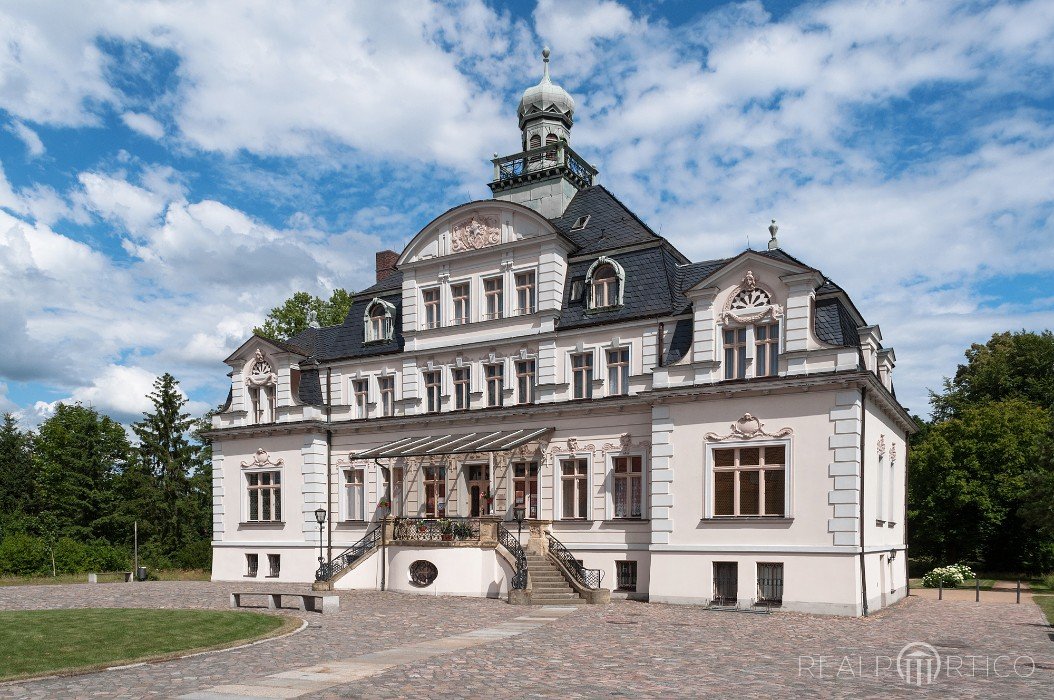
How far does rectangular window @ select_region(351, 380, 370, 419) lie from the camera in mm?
A: 33500

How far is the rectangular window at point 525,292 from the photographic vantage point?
30.2 m

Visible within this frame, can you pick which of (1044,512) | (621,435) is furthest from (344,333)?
(1044,512)

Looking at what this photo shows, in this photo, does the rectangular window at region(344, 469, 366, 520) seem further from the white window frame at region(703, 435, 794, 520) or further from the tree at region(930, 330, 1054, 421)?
the tree at region(930, 330, 1054, 421)

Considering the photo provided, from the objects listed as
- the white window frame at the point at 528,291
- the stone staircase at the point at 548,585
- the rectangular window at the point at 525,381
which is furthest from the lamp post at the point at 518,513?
the white window frame at the point at 528,291

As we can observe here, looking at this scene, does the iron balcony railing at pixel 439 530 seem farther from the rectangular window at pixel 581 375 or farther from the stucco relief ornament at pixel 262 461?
the stucco relief ornament at pixel 262 461

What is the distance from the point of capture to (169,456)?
177 ft

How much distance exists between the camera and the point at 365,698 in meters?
11.2

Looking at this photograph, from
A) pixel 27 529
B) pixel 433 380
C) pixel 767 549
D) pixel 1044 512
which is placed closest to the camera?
pixel 767 549

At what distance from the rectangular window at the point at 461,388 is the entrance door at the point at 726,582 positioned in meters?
10.6

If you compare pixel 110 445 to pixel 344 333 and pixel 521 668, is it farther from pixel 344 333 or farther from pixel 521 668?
pixel 521 668

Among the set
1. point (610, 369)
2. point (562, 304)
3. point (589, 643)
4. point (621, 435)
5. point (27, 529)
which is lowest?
point (27, 529)

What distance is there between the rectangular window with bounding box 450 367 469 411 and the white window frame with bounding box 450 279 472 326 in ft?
5.55

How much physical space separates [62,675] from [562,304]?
64.8ft

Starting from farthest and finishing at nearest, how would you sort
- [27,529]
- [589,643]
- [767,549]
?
[27,529]
[767,549]
[589,643]
